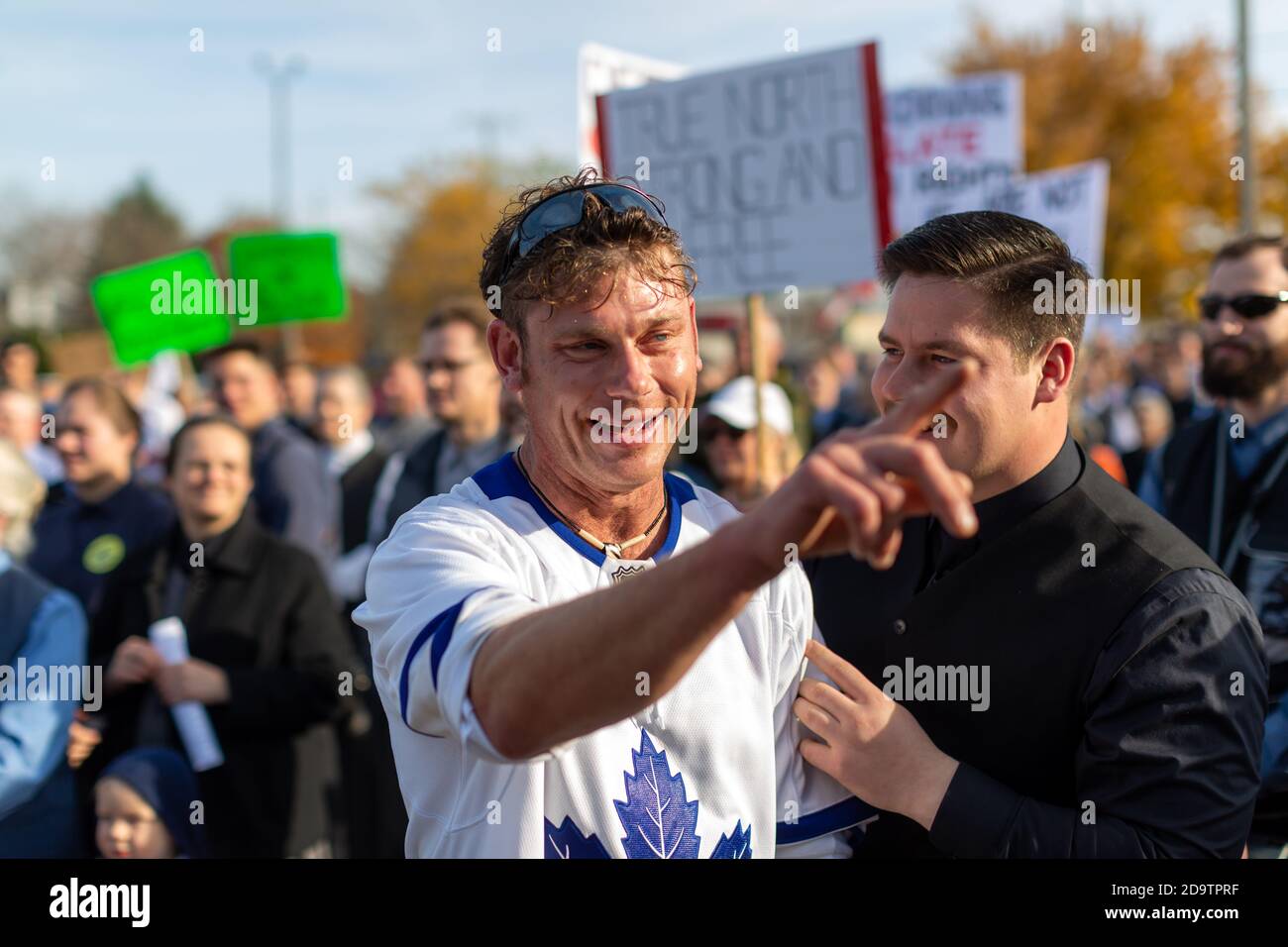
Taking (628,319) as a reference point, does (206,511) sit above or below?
below

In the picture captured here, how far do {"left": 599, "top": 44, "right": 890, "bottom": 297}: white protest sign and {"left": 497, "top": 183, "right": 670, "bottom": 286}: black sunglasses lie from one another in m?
3.32

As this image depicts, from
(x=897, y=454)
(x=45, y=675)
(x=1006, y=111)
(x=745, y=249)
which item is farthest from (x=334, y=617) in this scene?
(x=1006, y=111)

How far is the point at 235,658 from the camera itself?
4.66m

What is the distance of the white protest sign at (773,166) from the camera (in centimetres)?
539

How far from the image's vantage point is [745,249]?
18.2ft

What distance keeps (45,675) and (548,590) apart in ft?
8.01

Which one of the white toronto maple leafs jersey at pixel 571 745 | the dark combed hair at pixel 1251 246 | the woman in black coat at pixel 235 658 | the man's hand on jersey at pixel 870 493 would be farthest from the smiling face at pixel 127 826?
the dark combed hair at pixel 1251 246

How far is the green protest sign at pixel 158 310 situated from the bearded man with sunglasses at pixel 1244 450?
5.83 meters

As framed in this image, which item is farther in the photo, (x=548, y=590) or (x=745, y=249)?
(x=745, y=249)

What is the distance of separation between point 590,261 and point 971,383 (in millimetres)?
826

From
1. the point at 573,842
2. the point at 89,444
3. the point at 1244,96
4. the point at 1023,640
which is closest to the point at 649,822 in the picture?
the point at 573,842
